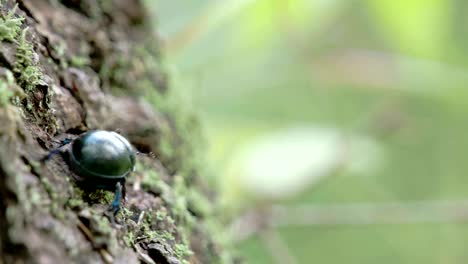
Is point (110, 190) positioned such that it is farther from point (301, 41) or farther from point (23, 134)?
point (301, 41)

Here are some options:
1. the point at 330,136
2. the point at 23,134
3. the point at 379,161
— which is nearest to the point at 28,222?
the point at 23,134

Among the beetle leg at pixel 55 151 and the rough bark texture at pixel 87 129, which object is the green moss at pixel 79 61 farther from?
the beetle leg at pixel 55 151

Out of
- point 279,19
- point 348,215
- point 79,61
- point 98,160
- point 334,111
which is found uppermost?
point 334,111

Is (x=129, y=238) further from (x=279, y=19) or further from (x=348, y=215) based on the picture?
(x=348, y=215)

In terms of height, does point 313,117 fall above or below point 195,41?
above

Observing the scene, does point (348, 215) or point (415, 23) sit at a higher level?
point (415, 23)

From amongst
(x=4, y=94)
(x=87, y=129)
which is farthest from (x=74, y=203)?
(x=87, y=129)

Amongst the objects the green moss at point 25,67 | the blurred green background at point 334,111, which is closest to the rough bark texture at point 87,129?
the green moss at point 25,67
